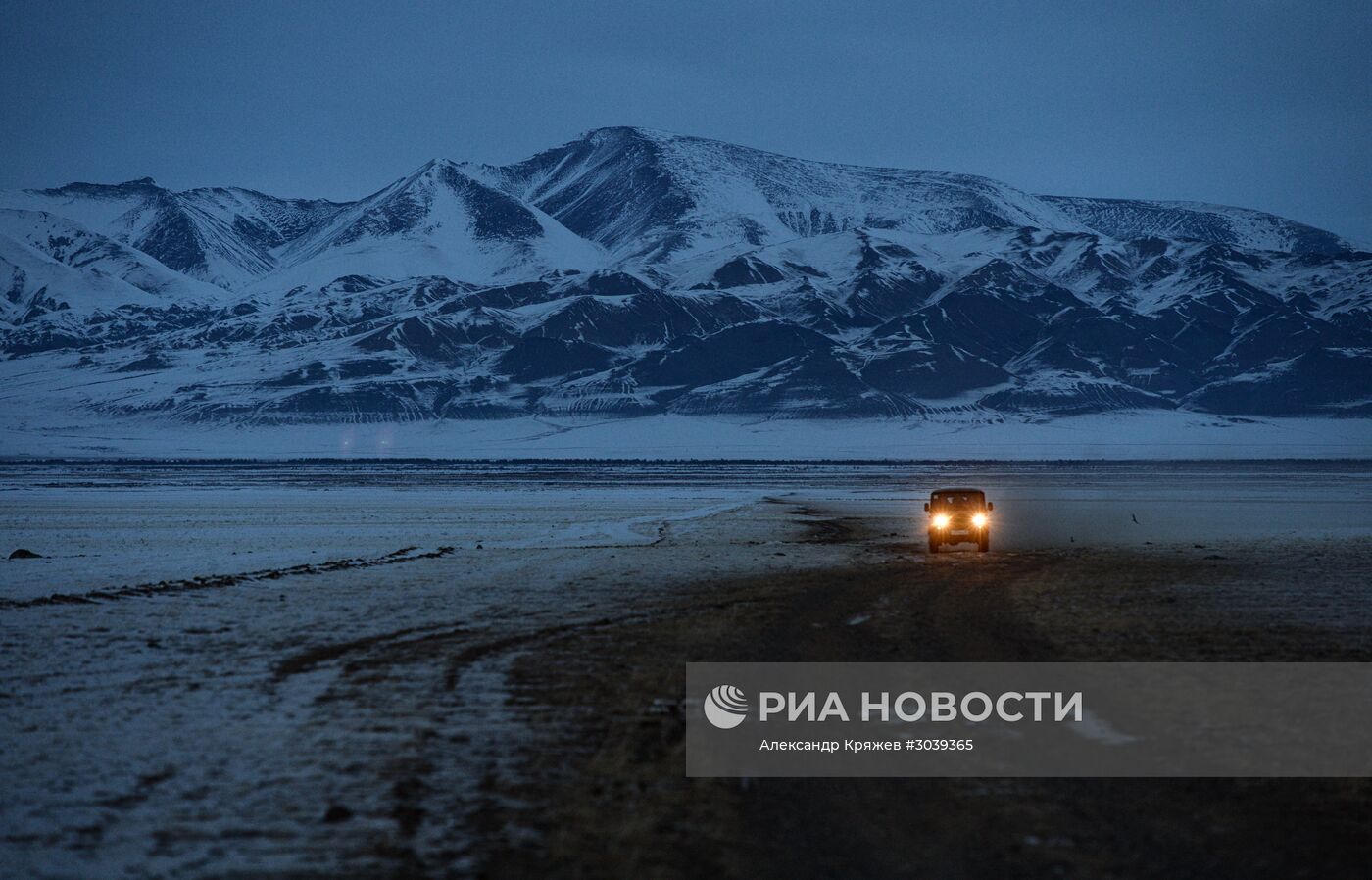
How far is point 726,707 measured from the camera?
542 inches

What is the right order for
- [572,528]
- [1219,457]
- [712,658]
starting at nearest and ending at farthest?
[712,658]
[572,528]
[1219,457]

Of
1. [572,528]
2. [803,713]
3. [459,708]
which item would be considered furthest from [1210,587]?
[572,528]

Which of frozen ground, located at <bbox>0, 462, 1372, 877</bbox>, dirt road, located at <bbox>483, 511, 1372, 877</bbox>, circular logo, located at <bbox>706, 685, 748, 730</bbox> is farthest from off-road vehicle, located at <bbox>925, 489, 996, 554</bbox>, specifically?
circular logo, located at <bbox>706, 685, 748, 730</bbox>

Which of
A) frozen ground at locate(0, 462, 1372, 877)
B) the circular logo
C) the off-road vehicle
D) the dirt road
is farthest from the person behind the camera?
the off-road vehicle

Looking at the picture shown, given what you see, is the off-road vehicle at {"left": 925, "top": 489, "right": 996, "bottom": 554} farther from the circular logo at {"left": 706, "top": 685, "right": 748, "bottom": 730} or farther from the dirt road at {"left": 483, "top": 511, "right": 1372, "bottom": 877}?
the circular logo at {"left": 706, "top": 685, "right": 748, "bottom": 730}

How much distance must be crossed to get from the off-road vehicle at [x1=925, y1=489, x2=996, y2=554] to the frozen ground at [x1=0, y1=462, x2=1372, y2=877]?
5.69 feet

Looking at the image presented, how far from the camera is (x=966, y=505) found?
3947cm

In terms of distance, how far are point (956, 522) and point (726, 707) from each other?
26.5 meters

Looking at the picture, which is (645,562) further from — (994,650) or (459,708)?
(459,708)

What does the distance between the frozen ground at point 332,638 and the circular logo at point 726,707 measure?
1.53 metres

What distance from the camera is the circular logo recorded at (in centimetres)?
1318

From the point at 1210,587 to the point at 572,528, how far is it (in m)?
26.5

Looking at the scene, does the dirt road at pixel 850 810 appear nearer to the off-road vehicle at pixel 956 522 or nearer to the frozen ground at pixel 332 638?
the frozen ground at pixel 332 638

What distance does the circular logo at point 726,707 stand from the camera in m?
13.2
